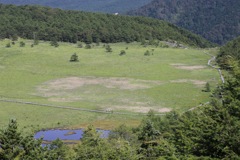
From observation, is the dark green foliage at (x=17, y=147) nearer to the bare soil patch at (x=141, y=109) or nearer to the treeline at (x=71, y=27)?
the bare soil patch at (x=141, y=109)

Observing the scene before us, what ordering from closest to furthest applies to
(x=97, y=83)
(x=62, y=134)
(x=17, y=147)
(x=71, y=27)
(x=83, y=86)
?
(x=17, y=147) → (x=62, y=134) → (x=83, y=86) → (x=97, y=83) → (x=71, y=27)

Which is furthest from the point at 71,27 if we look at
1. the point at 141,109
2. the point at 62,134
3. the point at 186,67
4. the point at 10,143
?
the point at 10,143

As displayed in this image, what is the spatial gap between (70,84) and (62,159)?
56.2 m

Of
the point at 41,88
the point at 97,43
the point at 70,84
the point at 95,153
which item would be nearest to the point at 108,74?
the point at 70,84

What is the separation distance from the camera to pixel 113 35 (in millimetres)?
175000

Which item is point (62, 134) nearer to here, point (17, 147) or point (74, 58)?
point (17, 147)

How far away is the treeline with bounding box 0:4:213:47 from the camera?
168 m

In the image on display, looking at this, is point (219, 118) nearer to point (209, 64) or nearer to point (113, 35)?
point (209, 64)

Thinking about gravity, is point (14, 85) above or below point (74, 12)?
below

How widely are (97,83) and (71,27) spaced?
85801mm

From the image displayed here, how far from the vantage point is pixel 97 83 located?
3696 inches

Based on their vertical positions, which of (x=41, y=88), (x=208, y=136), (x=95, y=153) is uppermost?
(x=208, y=136)

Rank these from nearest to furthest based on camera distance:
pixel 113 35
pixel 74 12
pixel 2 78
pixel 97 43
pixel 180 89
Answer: pixel 180 89
pixel 2 78
pixel 97 43
pixel 113 35
pixel 74 12

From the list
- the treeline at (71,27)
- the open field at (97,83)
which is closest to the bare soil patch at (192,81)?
the open field at (97,83)
